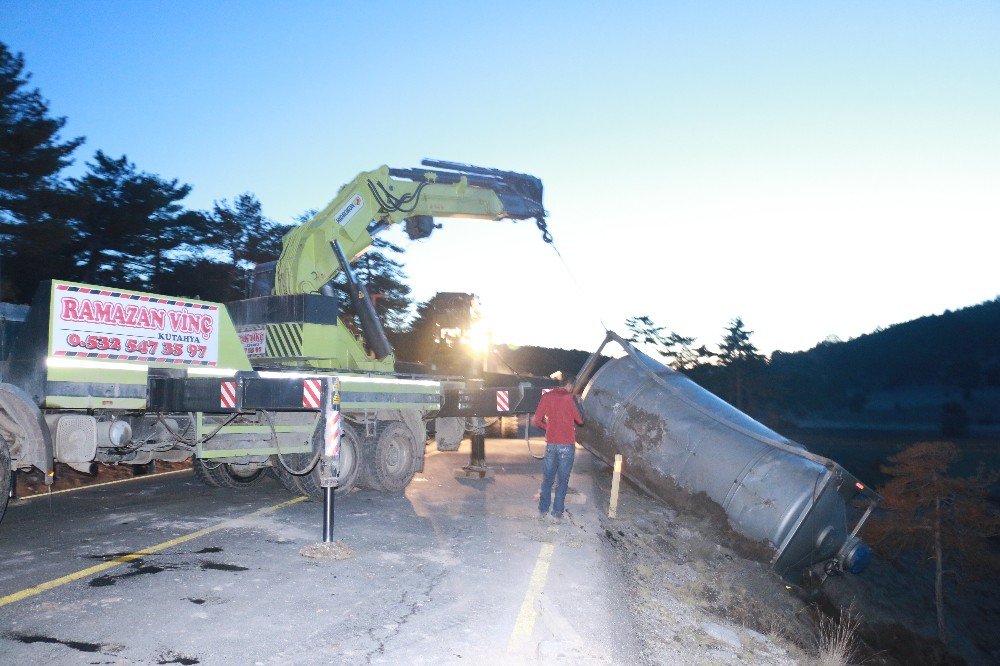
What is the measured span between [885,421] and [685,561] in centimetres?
9721

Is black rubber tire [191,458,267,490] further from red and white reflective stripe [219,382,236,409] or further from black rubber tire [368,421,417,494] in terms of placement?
red and white reflective stripe [219,382,236,409]

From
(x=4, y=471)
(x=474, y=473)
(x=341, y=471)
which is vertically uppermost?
(x=4, y=471)

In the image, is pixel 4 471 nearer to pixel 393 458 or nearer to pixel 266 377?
pixel 266 377

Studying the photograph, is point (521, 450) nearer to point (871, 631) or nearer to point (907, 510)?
point (871, 631)

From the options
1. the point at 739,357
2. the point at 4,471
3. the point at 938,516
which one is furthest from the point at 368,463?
the point at 739,357

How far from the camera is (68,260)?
66.0ft

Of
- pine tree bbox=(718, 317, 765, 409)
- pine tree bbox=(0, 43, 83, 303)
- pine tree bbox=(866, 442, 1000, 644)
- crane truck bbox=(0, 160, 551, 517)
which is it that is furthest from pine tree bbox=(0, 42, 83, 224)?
pine tree bbox=(718, 317, 765, 409)

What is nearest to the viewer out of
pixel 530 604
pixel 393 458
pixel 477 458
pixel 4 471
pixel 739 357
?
A: pixel 530 604

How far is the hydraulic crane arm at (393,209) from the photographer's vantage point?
35.4 ft

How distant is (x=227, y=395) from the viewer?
7.04m

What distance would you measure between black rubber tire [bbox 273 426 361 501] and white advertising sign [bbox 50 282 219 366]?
1.98 meters

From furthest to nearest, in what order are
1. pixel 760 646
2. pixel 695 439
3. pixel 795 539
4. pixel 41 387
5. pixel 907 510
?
pixel 907 510 → pixel 695 439 → pixel 795 539 → pixel 41 387 → pixel 760 646

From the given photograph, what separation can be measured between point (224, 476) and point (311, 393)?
392cm

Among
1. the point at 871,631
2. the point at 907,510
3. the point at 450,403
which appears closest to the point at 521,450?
the point at 450,403
